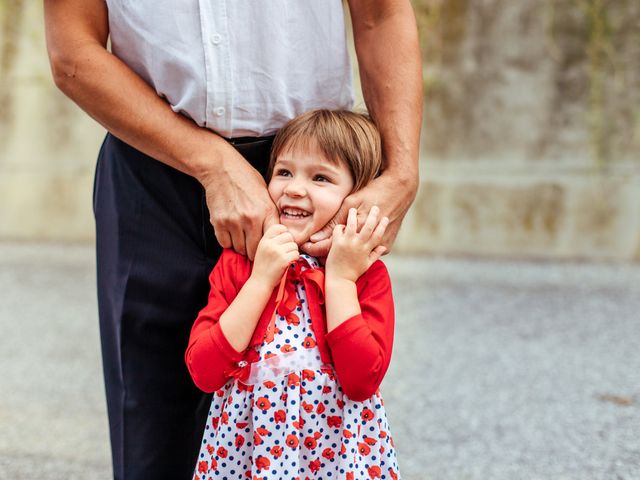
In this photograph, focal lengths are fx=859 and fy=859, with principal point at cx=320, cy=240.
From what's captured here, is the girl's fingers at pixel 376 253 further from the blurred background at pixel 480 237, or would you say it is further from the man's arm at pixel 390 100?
the blurred background at pixel 480 237

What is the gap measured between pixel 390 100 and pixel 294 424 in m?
0.72

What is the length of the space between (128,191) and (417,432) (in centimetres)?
204

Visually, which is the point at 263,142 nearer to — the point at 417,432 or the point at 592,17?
the point at 417,432

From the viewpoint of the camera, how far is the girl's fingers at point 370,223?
1650 mm

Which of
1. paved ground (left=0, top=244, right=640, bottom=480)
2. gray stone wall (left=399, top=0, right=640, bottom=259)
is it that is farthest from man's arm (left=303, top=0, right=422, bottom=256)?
gray stone wall (left=399, top=0, right=640, bottom=259)

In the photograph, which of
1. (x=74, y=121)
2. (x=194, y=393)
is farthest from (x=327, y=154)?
(x=74, y=121)

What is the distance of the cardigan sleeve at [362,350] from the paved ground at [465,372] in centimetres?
159

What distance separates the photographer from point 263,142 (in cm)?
181

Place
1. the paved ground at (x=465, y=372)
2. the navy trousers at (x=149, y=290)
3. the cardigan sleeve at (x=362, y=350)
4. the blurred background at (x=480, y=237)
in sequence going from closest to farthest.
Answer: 1. the cardigan sleeve at (x=362, y=350)
2. the navy trousers at (x=149, y=290)
3. the paved ground at (x=465, y=372)
4. the blurred background at (x=480, y=237)

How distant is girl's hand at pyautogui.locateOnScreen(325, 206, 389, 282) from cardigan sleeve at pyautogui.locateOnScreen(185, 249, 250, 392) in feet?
0.59

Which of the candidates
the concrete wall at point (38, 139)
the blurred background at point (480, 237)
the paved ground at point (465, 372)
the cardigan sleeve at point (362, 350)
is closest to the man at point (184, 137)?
the cardigan sleeve at point (362, 350)

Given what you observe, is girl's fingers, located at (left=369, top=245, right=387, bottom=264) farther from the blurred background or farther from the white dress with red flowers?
the blurred background

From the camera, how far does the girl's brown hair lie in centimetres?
172

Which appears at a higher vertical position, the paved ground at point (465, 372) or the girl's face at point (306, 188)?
the girl's face at point (306, 188)
